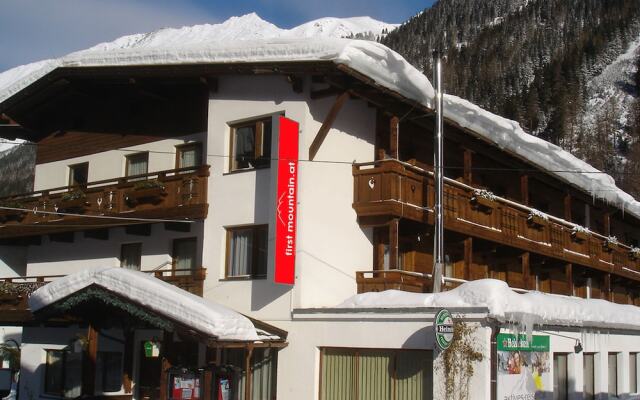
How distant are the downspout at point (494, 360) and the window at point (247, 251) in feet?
18.8

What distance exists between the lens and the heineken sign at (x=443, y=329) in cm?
1482

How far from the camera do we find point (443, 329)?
48.9 ft

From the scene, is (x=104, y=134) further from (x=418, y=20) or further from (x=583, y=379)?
(x=418, y=20)

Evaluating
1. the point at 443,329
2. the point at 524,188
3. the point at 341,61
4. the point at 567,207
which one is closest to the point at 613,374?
the point at 524,188

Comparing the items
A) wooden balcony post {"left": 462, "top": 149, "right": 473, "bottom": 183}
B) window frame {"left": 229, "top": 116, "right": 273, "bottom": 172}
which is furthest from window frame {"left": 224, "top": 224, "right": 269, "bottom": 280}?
wooden balcony post {"left": 462, "top": 149, "right": 473, "bottom": 183}

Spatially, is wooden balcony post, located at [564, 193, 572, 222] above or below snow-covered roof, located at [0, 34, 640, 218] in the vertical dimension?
below

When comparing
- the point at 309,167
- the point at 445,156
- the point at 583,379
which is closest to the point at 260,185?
the point at 309,167

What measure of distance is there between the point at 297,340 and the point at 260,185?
3759mm

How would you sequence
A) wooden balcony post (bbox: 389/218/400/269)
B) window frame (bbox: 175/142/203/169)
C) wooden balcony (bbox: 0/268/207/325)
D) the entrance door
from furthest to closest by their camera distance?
window frame (bbox: 175/142/203/169)
wooden balcony (bbox: 0/268/207/325)
the entrance door
wooden balcony post (bbox: 389/218/400/269)

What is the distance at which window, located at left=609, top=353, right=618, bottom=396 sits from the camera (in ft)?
Answer: 73.0

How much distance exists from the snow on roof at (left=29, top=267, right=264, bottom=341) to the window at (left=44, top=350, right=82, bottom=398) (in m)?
5.48

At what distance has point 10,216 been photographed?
24984 millimetres

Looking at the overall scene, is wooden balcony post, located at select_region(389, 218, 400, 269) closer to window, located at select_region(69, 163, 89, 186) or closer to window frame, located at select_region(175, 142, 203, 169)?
window frame, located at select_region(175, 142, 203, 169)

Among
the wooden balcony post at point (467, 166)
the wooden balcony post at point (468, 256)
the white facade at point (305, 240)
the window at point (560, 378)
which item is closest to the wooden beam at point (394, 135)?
the white facade at point (305, 240)
